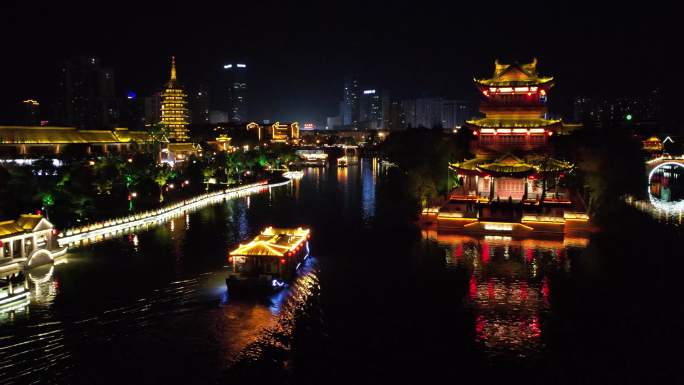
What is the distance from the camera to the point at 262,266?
25.1 m

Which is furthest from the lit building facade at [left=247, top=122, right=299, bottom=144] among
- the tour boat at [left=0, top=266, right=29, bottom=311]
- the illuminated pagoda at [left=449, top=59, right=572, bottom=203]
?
the tour boat at [left=0, top=266, right=29, bottom=311]

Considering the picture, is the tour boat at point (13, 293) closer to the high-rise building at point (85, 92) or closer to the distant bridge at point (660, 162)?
the distant bridge at point (660, 162)

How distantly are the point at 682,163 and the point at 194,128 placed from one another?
126m

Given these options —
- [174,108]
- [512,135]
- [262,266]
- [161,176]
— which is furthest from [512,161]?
[174,108]

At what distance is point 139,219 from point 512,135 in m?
28.4

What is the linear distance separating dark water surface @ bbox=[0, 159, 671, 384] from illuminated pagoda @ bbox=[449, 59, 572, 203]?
8.96m

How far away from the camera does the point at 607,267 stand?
28.4 metres

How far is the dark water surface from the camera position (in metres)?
17.4

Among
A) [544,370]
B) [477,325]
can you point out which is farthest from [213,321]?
[544,370]

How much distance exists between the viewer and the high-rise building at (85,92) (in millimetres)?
140500

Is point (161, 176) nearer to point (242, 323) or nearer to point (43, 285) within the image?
point (43, 285)

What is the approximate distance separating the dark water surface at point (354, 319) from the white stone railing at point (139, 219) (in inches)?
99.9

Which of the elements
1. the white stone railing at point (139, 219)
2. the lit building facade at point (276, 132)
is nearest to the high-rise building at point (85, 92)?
the lit building facade at point (276, 132)

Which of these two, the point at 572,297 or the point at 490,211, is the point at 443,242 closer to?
the point at 490,211
